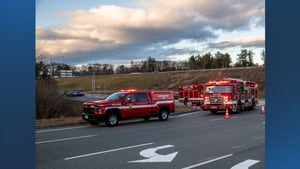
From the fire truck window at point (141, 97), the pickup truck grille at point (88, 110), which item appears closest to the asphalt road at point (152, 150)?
the pickup truck grille at point (88, 110)

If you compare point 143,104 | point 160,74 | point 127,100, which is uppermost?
point 160,74

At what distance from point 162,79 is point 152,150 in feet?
346

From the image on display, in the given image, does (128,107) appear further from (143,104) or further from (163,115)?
(163,115)

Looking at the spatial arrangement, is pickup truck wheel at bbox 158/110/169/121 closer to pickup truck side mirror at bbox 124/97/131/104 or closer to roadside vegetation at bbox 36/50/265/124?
pickup truck side mirror at bbox 124/97/131/104

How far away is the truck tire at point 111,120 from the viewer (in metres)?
20.6

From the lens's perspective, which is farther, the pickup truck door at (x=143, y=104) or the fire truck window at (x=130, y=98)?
the pickup truck door at (x=143, y=104)

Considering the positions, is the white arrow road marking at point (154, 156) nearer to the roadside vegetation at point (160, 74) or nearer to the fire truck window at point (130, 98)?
the fire truck window at point (130, 98)

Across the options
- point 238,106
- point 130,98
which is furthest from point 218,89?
point 130,98

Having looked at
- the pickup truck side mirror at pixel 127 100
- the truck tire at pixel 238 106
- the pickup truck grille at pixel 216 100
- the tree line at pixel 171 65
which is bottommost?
the truck tire at pixel 238 106

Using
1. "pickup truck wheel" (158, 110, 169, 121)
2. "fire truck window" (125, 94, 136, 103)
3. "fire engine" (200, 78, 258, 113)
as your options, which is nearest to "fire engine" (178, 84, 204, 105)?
"fire engine" (200, 78, 258, 113)

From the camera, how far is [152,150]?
1195cm

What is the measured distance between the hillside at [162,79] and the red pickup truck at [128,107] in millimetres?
56916
